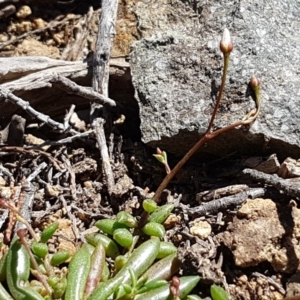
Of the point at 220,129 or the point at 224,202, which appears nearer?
the point at 220,129

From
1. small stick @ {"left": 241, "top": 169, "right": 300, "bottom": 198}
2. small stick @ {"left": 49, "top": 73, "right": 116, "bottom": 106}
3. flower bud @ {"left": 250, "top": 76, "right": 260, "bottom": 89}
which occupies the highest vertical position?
flower bud @ {"left": 250, "top": 76, "right": 260, "bottom": 89}

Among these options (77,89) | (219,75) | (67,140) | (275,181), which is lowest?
(67,140)

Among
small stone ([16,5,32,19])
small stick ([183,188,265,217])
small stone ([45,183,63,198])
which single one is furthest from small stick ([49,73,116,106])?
small stone ([16,5,32,19])

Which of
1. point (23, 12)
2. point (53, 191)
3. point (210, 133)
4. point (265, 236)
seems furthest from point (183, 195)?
point (23, 12)

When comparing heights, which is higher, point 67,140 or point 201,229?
point 67,140

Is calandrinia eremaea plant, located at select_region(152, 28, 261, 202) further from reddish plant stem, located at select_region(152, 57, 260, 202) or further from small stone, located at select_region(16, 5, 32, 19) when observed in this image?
small stone, located at select_region(16, 5, 32, 19)

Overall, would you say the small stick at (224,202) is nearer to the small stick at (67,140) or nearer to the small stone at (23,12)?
the small stick at (67,140)

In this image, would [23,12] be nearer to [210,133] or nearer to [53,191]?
[53,191]

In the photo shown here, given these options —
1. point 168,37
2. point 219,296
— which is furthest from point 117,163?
point 219,296

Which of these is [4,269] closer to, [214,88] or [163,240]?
[163,240]
